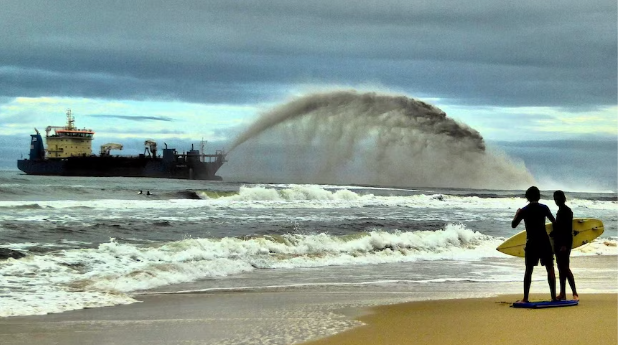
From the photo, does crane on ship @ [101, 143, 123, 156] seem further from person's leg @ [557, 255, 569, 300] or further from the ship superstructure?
person's leg @ [557, 255, 569, 300]

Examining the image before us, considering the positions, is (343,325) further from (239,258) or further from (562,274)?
(239,258)

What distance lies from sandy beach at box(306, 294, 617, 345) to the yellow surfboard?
1.56 m

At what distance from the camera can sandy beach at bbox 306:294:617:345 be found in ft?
20.1

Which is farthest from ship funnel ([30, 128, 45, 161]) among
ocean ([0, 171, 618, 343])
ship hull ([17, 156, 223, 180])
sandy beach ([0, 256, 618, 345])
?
sandy beach ([0, 256, 618, 345])

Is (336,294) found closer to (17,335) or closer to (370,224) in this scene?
(17,335)

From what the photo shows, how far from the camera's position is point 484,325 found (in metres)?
6.86

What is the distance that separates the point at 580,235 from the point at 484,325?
12.9 feet

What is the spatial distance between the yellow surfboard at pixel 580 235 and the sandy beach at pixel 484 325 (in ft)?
5.13

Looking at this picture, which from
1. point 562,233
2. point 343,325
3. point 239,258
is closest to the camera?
point 343,325

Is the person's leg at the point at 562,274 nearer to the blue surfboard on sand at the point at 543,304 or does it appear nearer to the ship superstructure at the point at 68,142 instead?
the blue surfboard on sand at the point at 543,304

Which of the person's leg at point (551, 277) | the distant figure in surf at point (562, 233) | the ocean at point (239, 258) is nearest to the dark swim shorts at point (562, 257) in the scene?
the distant figure in surf at point (562, 233)

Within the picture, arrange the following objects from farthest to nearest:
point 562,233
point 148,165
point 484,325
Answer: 1. point 148,165
2. point 562,233
3. point 484,325

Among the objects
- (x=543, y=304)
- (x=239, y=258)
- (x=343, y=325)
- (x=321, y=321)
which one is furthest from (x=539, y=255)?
(x=239, y=258)

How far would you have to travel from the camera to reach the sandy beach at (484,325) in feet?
20.1
